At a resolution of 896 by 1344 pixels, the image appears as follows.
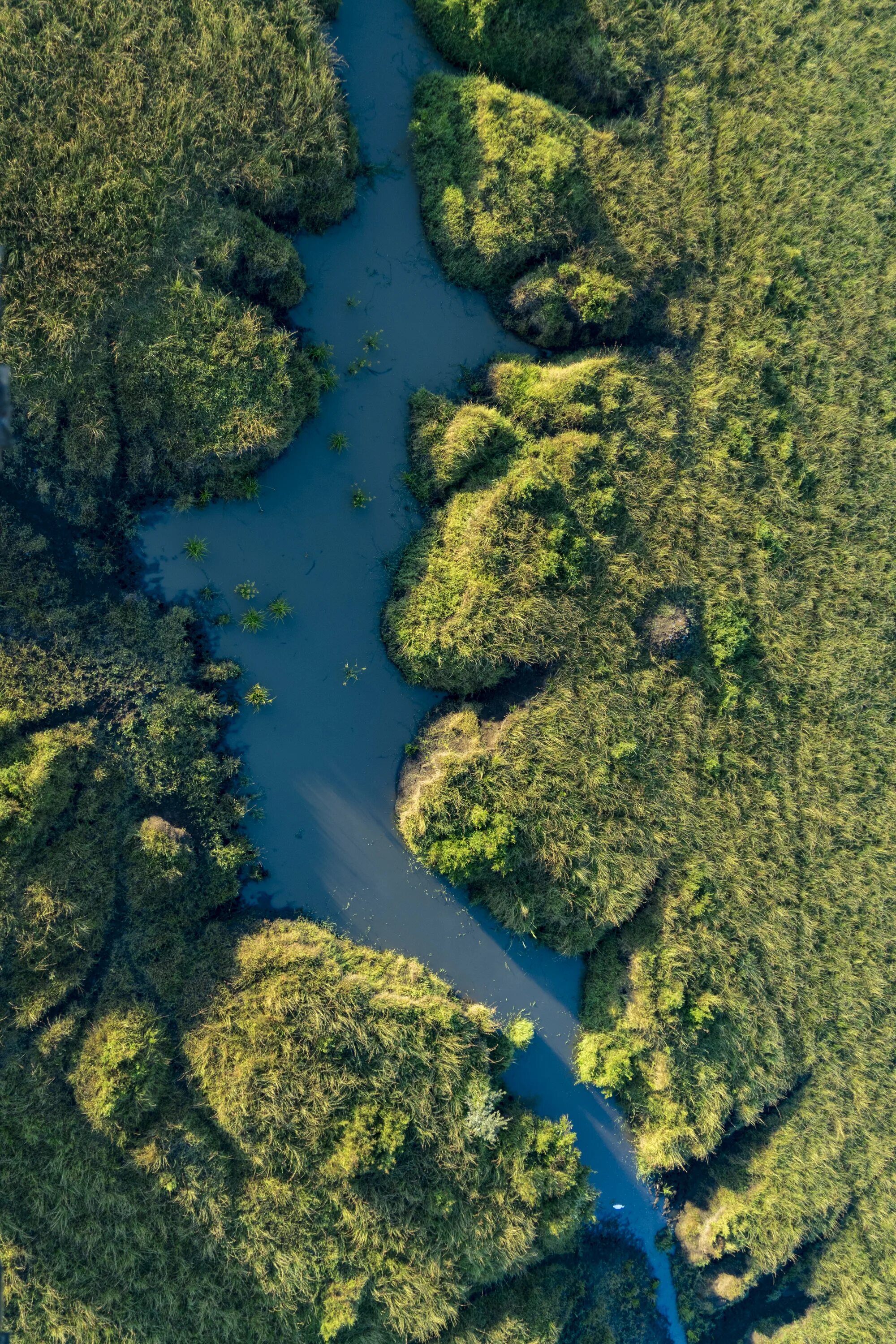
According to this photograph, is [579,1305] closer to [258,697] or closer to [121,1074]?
[121,1074]

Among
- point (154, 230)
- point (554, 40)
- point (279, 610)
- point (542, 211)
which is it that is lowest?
point (279, 610)

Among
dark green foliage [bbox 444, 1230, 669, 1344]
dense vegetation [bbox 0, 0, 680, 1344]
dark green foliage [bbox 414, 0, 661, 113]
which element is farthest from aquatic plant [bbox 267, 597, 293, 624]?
dark green foliage [bbox 444, 1230, 669, 1344]

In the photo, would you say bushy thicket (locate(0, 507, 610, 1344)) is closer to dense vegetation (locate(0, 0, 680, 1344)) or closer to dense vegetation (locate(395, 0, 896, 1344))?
dense vegetation (locate(0, 0, 680, 1344))

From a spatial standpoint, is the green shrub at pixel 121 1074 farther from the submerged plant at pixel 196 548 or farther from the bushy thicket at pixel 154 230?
the bushy thicket at pixel 154 230

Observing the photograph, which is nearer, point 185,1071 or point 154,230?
point 154,230

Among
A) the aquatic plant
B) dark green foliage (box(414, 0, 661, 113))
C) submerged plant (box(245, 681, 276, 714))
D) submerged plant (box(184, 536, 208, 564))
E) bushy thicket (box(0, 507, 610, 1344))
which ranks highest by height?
dark green foliage (box(414, 0, 661, 113))

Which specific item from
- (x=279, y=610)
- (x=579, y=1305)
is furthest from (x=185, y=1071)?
(x=579, y=1305)

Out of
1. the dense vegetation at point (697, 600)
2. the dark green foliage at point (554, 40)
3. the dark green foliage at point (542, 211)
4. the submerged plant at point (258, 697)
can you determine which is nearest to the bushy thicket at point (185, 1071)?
the submerged plant at point (258, 697)
